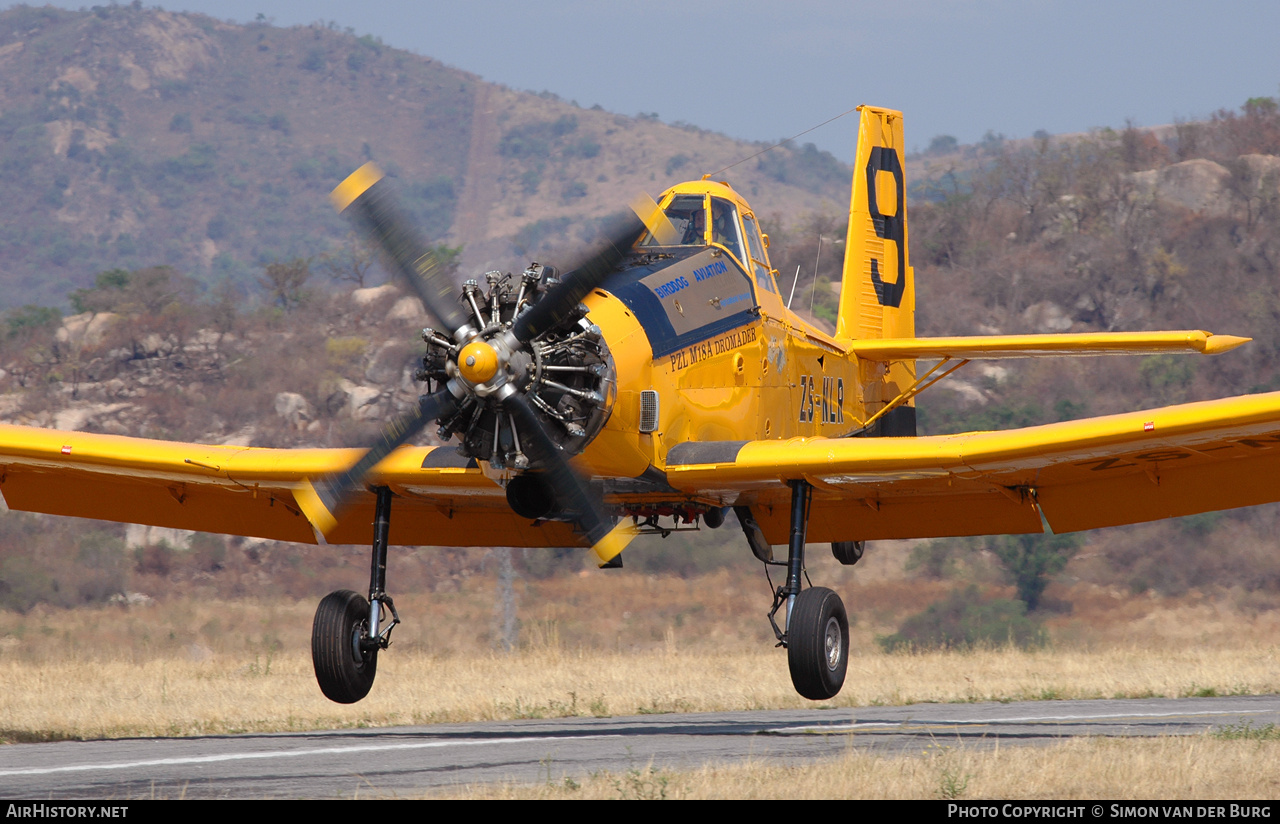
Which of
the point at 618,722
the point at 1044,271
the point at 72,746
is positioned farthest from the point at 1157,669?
the point at 1044,271

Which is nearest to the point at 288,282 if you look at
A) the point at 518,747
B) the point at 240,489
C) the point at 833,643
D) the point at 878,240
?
the point at 878,240

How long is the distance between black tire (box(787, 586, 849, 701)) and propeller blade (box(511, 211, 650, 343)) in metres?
3.48

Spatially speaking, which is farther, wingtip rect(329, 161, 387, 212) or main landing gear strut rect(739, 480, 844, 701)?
main landing gear strut rect(739, 480, 844, 701)

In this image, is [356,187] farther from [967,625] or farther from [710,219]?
[967,625]

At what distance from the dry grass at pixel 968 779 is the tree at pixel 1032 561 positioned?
1147 inches

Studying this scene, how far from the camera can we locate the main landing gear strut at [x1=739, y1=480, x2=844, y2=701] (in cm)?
1270

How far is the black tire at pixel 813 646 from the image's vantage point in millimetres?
12680

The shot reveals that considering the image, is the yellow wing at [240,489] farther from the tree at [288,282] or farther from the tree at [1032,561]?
the tree at [288,282]

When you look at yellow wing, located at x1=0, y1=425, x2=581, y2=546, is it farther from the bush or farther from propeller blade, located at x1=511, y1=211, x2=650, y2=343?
the bush

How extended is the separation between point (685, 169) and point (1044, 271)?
13331 centimetres

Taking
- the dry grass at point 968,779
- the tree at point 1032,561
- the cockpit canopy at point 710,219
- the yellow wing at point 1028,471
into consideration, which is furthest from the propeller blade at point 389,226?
the tree at point 1032,561

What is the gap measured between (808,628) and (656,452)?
2.02 meters

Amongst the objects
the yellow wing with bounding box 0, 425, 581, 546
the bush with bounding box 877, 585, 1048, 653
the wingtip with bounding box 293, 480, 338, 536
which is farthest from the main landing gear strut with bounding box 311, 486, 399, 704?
the bush with bounding box 877, 585, 1048, 653

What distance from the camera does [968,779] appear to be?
9570 mm
